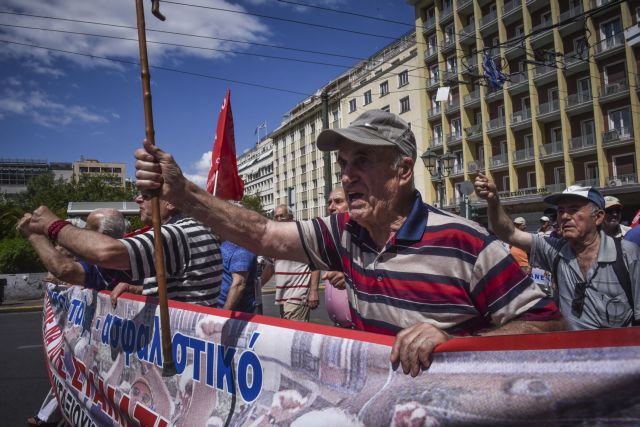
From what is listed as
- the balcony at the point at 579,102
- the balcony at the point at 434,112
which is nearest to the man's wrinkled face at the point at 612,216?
the balcony at the point at 579,102

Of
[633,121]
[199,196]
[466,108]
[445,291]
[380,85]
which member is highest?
[380,85]

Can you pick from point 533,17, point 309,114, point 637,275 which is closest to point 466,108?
point 533,17

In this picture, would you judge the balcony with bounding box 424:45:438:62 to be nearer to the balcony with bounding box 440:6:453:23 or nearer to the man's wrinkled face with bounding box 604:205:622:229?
the balcony with bounding box 440:6:453:23

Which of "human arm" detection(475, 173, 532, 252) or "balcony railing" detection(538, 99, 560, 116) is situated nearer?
"human arm" detection(475, 173, 532, 252)

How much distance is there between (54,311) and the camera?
3977 mm

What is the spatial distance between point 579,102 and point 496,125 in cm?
591

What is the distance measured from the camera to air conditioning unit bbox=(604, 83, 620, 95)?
93.0ft

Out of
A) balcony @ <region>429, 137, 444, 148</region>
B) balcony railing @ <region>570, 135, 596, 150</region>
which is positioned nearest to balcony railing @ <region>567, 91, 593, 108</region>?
balcony railing @ <region>570, 135, 596, 150</region>

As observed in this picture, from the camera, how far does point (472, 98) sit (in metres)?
36.2

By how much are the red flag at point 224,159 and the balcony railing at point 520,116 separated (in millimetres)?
34023

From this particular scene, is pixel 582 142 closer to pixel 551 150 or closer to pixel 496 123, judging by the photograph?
pixel 551 150

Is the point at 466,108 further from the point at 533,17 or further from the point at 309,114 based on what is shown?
the point at 309,114

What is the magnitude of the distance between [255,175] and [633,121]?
65.9 meters

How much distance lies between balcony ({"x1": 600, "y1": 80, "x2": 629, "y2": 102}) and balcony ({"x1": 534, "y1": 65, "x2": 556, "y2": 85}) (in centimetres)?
326
